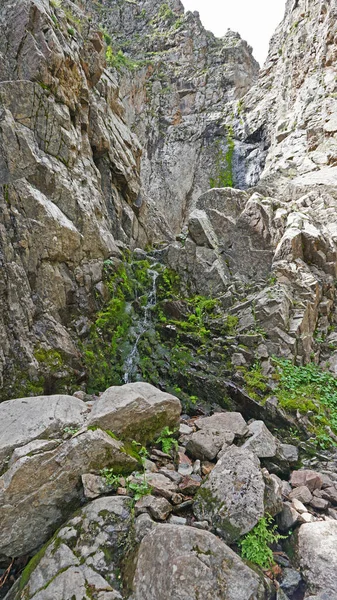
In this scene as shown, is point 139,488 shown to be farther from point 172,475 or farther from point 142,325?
point 142,325

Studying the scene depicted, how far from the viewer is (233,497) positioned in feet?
14.3

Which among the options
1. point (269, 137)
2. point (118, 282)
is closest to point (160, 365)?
point (118, 282)

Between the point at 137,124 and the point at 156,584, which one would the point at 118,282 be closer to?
the point at 156,584

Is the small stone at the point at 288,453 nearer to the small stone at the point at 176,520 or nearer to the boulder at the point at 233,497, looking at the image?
the boulder at the point at 233,497

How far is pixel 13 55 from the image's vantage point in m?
11.5

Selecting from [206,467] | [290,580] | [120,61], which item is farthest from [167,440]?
[120,61]

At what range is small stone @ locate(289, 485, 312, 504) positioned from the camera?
5.28 meters

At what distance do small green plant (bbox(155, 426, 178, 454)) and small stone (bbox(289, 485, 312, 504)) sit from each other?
7.01 ft

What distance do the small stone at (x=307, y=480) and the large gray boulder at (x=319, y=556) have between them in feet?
3.65

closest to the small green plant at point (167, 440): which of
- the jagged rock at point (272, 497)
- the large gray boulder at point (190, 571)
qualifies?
the jagged rock at point (272, 497)

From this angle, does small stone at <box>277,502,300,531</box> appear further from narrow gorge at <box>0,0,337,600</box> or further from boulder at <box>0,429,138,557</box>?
boulder at <box>0,429,138,557</box>

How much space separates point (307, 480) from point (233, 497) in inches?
88.5

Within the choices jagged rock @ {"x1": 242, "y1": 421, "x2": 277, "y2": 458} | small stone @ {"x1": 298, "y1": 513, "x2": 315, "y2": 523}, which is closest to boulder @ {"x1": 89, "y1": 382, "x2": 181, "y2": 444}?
jagged rock @ {"x1": 242, "y1": 421, "x2": 277, "y2": 458}

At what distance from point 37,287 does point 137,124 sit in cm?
3250
